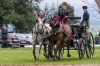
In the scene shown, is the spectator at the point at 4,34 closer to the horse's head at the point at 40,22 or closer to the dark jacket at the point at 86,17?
the dark jacket at the point at 86,17

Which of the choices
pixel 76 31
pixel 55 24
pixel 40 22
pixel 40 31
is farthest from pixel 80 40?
pixel 40 22

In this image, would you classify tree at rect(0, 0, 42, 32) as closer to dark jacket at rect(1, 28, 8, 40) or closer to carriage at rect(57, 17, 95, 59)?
dark jacket at rect(1, 28, 8, 40)

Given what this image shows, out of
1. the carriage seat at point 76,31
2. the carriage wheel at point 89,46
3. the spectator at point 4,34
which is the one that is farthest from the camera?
the spectator at point 4,34

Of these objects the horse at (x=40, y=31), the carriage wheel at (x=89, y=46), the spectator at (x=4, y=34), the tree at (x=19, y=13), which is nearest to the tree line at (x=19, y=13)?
the tree at (x=19, y=13)

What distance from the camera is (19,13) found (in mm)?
81125

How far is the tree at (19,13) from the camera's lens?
252ft

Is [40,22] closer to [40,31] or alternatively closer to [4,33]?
[40,31]

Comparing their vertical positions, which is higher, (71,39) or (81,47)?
(71,39)

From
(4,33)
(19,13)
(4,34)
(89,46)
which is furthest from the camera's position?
(19,13)

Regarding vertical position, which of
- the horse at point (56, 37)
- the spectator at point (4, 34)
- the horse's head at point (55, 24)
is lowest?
the spectator at point (4, 34)

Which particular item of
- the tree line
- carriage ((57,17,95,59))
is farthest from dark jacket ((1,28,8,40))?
the tree line

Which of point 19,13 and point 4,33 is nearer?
point 4,33

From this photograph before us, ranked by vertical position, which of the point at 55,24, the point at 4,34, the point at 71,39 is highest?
the point at 55,24

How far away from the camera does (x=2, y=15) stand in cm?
7788
